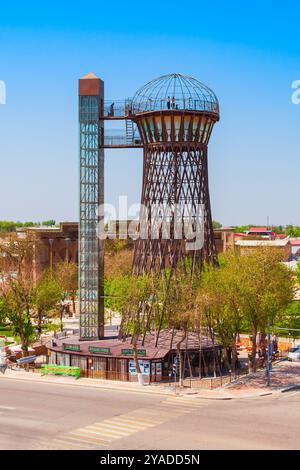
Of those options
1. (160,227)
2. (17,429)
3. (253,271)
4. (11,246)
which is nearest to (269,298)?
(253,271)

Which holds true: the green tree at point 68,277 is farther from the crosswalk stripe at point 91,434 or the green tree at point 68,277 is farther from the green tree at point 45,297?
the crosswalk stripe at point 91,434

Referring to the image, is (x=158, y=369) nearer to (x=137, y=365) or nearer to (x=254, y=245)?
(x=137, y=365)

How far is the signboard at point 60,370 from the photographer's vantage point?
177ft

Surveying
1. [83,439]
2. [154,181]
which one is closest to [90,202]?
[154,181]

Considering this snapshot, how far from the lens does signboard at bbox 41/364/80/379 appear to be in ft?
177

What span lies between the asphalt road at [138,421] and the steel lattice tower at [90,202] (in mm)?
12743

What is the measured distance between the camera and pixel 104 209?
206 feet

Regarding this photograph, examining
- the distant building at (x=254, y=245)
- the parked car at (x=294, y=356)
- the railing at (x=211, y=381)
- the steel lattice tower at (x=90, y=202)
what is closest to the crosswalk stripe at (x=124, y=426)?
the railing at (x=211, y=381)

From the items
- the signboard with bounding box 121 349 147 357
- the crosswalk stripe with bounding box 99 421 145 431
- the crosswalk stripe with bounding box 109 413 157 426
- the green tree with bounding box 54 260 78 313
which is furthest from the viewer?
the green tree with bounding box 54 260 78 313

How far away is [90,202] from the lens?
62.4 meters

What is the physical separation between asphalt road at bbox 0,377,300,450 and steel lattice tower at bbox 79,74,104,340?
1274cm

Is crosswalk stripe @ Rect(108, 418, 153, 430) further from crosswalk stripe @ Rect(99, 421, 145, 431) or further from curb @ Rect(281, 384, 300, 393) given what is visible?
curb @ Rect(281, 384, 300, 393)

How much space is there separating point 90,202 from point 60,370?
15595 millimetres

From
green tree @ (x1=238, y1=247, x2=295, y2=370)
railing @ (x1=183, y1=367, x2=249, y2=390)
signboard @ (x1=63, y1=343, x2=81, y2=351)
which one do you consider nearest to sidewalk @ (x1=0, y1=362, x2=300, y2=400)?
railing @ (x1=183, y1=367, x2=249, y2=390)
